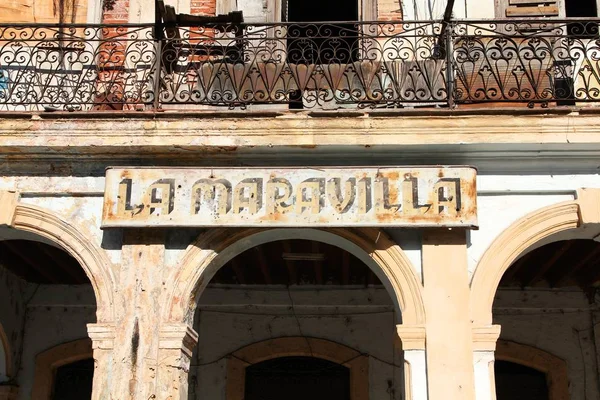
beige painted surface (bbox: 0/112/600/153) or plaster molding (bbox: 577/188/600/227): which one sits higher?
beige painted surface (bbox: 0/112/600/153)

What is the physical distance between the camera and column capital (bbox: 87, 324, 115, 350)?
7078 mm

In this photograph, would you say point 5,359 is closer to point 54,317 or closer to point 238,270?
point 54,317

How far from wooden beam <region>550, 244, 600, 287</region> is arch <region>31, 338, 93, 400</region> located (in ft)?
19.0

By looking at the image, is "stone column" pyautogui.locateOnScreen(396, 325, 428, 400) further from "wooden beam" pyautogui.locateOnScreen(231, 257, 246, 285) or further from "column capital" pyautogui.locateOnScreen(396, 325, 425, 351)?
"wooden beam" pyautogui.locateOnScreen(231, 257, 246, 285)

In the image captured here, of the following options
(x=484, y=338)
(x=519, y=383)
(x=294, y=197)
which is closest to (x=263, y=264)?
(x=294, y=197)

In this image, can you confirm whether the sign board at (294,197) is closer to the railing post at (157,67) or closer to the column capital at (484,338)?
the railing post at (157,67)

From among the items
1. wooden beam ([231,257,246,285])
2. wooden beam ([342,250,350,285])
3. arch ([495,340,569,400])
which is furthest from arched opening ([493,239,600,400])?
wooden beam ([231,257,246,285])

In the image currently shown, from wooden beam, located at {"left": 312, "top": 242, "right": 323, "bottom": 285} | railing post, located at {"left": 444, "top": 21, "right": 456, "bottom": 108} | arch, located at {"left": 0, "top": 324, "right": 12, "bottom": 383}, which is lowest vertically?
arch, located at {"left": 0, "top": 324, "right": 12, "bottom": 383}

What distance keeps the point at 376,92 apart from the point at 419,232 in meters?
1.63

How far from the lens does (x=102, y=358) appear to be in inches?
278

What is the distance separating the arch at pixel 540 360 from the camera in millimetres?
9727

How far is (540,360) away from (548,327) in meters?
0.44

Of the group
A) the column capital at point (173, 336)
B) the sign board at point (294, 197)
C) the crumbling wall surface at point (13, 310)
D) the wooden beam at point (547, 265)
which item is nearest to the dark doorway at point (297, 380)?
the wooden beam at point (547, 265)

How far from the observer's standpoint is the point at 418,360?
693 centimetres
